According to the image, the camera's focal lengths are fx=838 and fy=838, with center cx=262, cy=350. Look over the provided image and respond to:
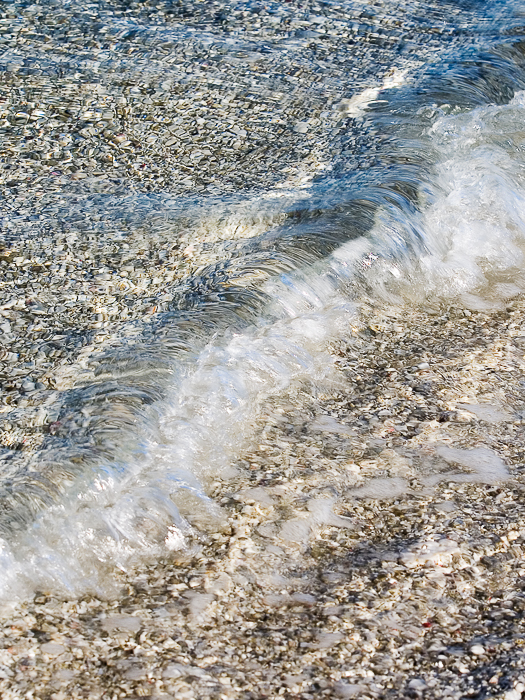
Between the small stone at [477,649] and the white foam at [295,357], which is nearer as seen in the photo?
the small stone at [477,649]

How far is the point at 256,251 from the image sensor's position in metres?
3.72

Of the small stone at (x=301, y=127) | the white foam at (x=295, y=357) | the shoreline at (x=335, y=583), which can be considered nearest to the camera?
the shoreline at (x=335, y=583)

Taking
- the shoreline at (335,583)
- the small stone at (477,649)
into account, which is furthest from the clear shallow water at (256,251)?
the small stone at (477,649)

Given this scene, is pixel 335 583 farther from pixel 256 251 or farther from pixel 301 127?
pixel 301 127

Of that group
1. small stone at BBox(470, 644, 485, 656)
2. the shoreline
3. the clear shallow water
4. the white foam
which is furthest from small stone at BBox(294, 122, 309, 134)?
small stone at BBox(470, 644, 485, 656)

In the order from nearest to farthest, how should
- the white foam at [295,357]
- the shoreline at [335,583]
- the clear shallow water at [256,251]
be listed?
the shoreline at [335,583] < the white foam at [295,357] < the clear shallow water at [256,251]

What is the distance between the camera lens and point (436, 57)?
5793 millimetres

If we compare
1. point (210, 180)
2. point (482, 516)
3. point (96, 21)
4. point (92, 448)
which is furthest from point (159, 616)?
point (96, 21)

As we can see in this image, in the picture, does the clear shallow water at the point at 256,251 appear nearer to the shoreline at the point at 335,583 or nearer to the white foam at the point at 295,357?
the white foam at the point at 295,357

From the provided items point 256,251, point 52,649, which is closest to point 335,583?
point 52,649

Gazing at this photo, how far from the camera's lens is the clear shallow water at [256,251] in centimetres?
243

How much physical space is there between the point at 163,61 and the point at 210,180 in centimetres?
144

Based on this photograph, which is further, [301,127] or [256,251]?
[301,127]

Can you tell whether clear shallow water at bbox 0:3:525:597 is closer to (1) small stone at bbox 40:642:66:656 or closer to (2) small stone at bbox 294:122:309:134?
(2) small stone at bbox 294:122:309:134
